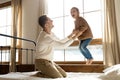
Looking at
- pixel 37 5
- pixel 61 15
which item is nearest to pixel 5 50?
pixel 37 5

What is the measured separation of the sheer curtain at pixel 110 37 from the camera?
344cm

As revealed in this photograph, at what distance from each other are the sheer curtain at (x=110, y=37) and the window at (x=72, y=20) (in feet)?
0.80

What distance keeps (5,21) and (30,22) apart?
1167 millimetres

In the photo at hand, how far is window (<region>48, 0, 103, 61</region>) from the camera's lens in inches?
159

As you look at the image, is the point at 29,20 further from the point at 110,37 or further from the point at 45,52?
the point at 45,52

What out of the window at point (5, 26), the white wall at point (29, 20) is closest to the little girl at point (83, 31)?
the white wall at point (29, 20)

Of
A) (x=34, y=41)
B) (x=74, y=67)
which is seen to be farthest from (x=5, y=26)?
(x=74, y=67)

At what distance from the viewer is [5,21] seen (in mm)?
5809

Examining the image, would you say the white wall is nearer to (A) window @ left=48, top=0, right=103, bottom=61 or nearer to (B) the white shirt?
(A) window @ left=48, top=0, right=103, bottom=61

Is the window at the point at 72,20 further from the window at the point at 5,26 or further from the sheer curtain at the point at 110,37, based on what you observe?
the window at the point at 5,26

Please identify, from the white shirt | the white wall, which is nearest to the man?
the white shirt

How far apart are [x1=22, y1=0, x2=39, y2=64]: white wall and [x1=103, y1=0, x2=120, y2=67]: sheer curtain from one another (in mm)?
1777

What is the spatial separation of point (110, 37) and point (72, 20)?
1103 millimetres

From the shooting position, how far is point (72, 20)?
438cm
